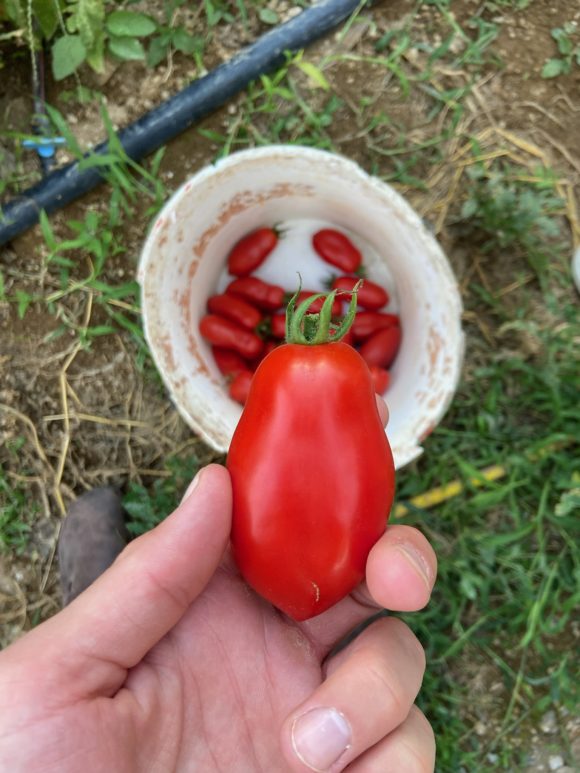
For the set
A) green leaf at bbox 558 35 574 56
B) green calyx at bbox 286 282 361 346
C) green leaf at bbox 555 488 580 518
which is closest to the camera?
green calyx at bbox 286 282 361 346

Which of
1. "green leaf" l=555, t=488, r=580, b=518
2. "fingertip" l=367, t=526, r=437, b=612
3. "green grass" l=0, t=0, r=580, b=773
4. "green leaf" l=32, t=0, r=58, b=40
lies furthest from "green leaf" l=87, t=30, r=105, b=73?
"green leaf" l=555, t=488, r=580, b=518

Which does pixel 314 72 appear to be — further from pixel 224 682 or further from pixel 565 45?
pixel 224 682

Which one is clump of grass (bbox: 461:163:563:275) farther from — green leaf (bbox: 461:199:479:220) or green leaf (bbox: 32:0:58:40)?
green leaf (bbox: 32:0:58:40)

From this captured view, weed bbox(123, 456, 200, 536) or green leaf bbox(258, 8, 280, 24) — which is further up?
green leaf bbox(258, 8, 280, 24)

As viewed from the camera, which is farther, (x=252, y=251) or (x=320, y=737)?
(x=252, y=251)

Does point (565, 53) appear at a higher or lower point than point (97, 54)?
lower

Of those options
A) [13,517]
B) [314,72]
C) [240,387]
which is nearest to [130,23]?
[314,72]
